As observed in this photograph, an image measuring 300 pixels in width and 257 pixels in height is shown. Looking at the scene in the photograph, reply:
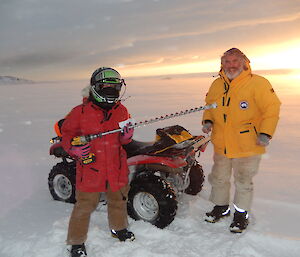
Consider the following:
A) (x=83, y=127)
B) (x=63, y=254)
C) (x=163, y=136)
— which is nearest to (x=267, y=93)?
(x=163, y=136)

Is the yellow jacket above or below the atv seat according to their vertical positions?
above

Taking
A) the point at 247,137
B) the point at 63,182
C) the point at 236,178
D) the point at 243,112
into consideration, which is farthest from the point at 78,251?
the point at 243,112

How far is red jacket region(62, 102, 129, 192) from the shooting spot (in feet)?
10.1

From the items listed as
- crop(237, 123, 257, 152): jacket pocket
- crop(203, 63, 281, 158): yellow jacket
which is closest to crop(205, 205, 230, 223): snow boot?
crop(203, 63, 281, 158): yellow jacket

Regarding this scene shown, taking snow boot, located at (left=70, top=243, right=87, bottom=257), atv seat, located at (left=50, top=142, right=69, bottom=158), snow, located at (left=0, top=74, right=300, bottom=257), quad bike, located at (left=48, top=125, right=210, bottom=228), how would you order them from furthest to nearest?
atv seat, located at (left=50, top=142, right=69, bottom=158)
quad bike, located at (left=48, top=125, right=210, bottom=228)
snow, located at (left=0, top=74, right=300, bottom=257)
snow boot, located at (left=70, top=243, right=87, bottom=257)

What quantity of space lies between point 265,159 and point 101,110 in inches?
190

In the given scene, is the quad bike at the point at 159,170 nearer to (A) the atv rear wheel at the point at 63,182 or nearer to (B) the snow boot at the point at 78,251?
(B) the snow boot at the point at 78,251

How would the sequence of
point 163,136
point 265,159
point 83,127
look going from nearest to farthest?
point 83,127 < point 163,136 < point 265,159

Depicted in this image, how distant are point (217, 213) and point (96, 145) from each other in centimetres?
198

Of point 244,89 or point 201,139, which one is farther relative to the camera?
point 201,139

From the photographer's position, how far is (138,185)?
3.79 metres

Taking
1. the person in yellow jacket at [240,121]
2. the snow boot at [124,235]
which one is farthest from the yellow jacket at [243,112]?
the snow boot at [124,235]

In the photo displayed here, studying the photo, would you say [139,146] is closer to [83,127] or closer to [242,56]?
[83,127]

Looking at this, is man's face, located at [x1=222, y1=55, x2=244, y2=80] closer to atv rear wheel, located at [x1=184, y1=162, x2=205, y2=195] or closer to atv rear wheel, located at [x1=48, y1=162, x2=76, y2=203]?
atv rear wheel, located at [x1=184, y1=162, x2=205, y2=195]
